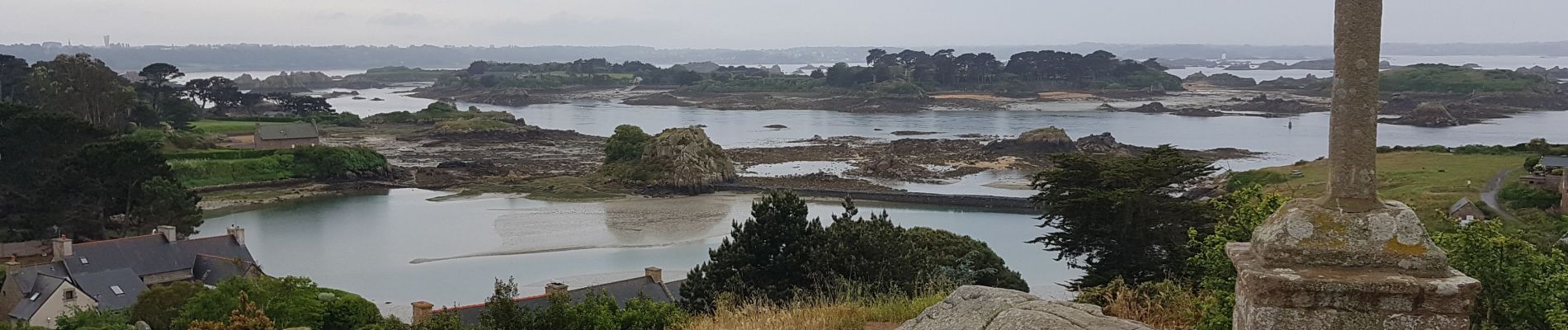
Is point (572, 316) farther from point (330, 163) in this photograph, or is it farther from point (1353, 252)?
point (330, 163)

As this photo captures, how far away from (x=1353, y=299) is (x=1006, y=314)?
2562mm

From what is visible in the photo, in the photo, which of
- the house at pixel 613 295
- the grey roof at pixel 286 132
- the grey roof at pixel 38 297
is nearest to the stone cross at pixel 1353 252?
the house at pixel 613 295

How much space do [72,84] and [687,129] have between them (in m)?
23.8

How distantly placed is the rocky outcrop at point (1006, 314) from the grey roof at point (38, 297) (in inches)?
596

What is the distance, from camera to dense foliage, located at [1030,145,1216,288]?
15641 mm

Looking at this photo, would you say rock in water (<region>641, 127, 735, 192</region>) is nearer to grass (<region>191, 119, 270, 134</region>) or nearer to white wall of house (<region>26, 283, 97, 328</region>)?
grass (<region>191, 119, 270, 134</region>)

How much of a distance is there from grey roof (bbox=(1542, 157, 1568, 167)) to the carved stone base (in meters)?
29.8

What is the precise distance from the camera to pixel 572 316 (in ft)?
30.5

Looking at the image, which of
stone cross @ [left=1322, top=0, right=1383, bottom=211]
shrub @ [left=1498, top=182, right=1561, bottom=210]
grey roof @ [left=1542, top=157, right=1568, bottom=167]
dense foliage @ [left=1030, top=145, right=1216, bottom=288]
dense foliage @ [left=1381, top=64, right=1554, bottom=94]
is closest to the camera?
stone cross @ [left=1322, top=0, right=1383, bottom=211]

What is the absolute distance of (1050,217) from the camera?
18.2 m

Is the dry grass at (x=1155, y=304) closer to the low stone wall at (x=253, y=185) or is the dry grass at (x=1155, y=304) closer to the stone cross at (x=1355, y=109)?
the stone cross at (x=1355, y=109)

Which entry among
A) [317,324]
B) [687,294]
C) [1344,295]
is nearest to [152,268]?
[317,324]

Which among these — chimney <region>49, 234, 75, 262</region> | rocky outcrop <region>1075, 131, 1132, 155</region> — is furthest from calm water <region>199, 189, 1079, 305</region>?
rocky outcrop <region>1075, 131, 1132, 155</region>

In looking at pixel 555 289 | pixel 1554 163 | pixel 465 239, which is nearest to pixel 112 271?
pixel 555 289
